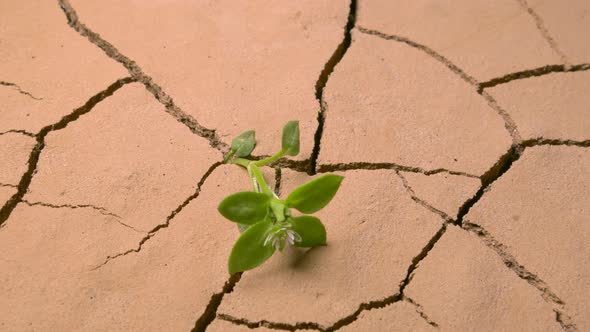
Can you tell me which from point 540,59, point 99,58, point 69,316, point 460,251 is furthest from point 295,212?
point 540,59

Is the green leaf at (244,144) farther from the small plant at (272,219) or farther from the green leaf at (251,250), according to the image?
the green leaf at (251,250)

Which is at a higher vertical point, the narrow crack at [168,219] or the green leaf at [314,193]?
the narrow crack at [168,219]

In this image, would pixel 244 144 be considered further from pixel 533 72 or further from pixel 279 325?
pixel 533 72

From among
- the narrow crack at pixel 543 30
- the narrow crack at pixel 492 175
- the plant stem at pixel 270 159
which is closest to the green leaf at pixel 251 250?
the plant stem at pixel 270 159

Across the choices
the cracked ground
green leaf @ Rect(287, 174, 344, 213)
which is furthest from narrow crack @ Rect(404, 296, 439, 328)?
green leaf @ Rect(287, 174, 344, 213)

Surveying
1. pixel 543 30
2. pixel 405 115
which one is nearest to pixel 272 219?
pixel 405 115

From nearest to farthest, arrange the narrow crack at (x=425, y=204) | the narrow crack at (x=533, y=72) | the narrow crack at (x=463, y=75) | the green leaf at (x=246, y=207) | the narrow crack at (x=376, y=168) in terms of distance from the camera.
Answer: the green leaf at (x=246, y=207) < the narrow crack at (x=425, y=204) < the narrow crack at (x=376, y=168) < the narrow crack at (x=463, y=75) < the narrow crack at (x=533, y=72)
